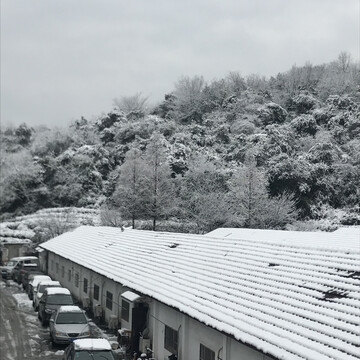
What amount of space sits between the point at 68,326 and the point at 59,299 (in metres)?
4.09

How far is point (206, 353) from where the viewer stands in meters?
12.8

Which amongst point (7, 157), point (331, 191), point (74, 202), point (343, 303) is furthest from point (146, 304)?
point (7, 157)

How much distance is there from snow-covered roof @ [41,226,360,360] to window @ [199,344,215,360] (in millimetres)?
1066

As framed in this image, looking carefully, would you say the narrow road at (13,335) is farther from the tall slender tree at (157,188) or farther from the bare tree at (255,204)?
the bare tree at (255,204)

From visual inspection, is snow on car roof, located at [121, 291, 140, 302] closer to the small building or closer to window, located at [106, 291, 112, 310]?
window, located at [106, 291, 112, 310]

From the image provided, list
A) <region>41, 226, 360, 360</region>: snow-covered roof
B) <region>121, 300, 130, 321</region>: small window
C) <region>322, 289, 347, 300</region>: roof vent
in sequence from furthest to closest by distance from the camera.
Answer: <region>121, 300, 130, 321</region>: small window → <region>322, 289, 347, 300</region>: roof vent → <region>41, 226, 360, 360</region>: snow-covered roof

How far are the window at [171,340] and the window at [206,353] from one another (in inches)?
69.4

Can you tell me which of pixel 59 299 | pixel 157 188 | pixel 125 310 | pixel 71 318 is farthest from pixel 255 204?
pixel 71 318

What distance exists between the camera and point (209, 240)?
20.3 metres

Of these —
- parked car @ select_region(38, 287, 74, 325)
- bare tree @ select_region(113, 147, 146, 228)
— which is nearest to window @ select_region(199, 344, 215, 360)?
parked car @ select_region(38, 287, 74, 325)

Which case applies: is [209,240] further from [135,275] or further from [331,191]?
[331,191]

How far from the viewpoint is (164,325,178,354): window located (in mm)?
14789

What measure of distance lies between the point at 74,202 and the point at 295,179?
1129 inches

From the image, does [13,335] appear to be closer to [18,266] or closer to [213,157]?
[18,266]
